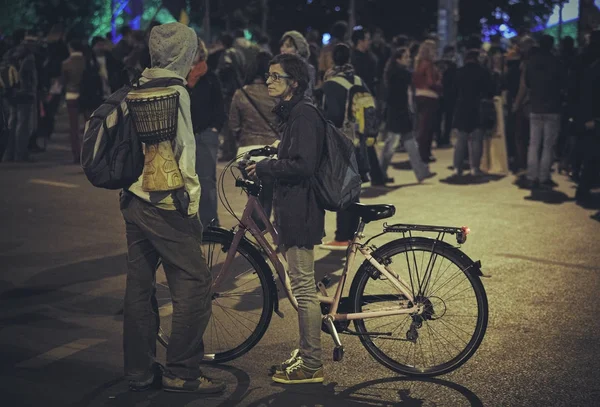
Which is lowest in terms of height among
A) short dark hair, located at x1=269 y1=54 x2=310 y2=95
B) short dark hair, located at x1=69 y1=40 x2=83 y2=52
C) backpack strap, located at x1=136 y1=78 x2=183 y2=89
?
backpack strap, located at x1=136 y1=78 x2=183 y2=89

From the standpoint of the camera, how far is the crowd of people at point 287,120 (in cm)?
516

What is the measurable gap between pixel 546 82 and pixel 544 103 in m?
0.28

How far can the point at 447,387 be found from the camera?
5398mm

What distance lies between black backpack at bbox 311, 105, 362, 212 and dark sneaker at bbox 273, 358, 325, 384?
0.89m

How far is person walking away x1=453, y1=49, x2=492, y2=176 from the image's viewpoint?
14.1 meters

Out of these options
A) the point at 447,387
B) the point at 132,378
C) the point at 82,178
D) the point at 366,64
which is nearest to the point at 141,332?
the point at 132,378

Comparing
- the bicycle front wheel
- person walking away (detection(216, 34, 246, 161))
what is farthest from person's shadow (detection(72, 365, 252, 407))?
person walking away (detection(216, 34, 246, 161))

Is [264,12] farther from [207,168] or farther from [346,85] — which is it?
[207,168]

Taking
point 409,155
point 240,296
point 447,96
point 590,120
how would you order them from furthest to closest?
point 447,96 < point 409,155 < point 590,120 < point 240,296

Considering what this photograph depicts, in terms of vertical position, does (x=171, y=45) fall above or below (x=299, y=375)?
above

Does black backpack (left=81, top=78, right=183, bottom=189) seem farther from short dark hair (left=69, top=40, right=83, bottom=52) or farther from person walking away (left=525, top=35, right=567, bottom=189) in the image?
short dark hair (left=69, top=40, right=83, bottom=52)

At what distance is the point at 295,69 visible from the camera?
5355mm

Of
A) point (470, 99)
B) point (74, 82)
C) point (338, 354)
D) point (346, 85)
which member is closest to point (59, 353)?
point (338, 354)

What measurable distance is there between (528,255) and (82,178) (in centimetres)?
702
